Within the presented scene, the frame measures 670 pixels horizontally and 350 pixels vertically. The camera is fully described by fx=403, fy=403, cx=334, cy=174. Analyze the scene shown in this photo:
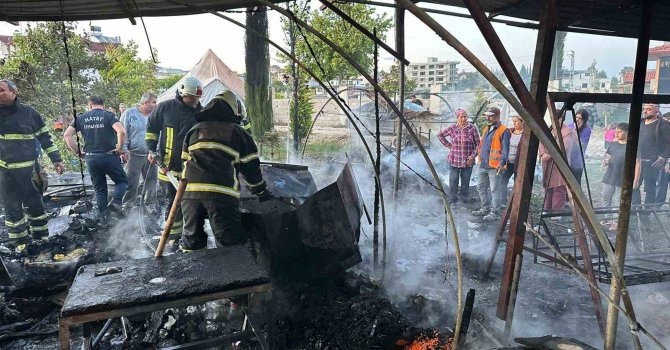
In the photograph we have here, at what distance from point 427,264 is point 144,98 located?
22.0 ft

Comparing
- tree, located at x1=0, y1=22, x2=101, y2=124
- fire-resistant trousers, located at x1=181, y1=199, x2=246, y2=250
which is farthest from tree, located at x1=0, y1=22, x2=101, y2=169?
fire-resistant trousers, located at x1=181, y1=199, x2=246, y2=250

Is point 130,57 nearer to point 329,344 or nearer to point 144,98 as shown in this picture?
point 144,98

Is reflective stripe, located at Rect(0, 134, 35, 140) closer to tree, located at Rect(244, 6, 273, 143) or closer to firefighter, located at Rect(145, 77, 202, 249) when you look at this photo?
firefighter, located at Rect(145, 77, 202, 249)

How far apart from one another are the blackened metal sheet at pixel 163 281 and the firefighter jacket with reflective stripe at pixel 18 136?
12.6 feet

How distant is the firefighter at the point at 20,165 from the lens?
561 cm

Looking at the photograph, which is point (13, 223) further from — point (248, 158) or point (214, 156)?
point (248, 158)

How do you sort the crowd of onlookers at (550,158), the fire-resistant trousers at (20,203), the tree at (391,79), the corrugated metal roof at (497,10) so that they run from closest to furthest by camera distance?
the corrugated metal roof at (497,10), the fire-resistant trousers at (20,203), the crowd of onlookers at (550,158), the tree at (391,79)

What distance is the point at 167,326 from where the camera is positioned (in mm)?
4082

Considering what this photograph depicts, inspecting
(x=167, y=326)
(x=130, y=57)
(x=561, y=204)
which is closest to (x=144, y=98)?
(x=167, y=326)

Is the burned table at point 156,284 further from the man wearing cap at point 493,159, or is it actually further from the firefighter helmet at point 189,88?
the man wearing cap at point 493,159

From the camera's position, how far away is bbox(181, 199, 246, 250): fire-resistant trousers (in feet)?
13.7

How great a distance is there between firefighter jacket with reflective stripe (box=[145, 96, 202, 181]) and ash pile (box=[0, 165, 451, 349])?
54.2 inches

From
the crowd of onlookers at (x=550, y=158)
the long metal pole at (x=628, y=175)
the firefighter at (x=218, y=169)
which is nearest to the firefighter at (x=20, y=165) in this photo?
the firefighter at (x=218, y=169)

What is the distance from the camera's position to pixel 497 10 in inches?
147
